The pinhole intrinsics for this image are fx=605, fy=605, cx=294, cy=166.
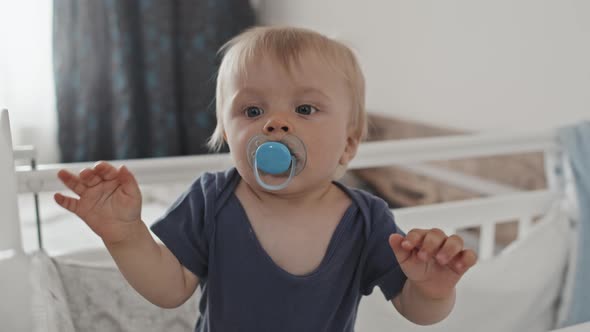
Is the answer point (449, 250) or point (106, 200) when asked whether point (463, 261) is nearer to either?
point (449, 250)

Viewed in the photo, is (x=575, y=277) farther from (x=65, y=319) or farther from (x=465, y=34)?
(x=65, y=319)

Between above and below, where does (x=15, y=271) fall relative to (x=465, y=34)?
below

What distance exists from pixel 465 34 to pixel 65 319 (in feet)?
3.99

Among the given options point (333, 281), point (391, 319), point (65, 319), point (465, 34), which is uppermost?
point (465, 34)

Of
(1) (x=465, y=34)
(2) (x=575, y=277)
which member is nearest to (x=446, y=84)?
(1) (x=465, y=34)

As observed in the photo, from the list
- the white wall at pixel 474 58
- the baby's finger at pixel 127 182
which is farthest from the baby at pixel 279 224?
the white wall at pixel 474 58

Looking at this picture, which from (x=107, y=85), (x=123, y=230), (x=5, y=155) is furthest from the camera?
(x=107, y=85)

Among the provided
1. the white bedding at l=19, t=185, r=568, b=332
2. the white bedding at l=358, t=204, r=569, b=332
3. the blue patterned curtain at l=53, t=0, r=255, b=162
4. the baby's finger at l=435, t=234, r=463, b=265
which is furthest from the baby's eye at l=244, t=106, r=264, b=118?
the blue patterned curtain at l=53, t=0, r=255, b=162

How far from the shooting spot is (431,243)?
1.80 feet

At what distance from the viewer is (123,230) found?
0.57 metres

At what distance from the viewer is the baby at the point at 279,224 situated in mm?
588

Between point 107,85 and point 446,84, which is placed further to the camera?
point 107,85

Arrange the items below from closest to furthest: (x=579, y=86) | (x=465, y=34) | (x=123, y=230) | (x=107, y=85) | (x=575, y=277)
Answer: (x=123, y=230)
(x=575, y=277)
(x=579, y=86)
(x=465, y=34)
(x=107, y=85)

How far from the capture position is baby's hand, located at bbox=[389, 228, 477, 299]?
544 mm
